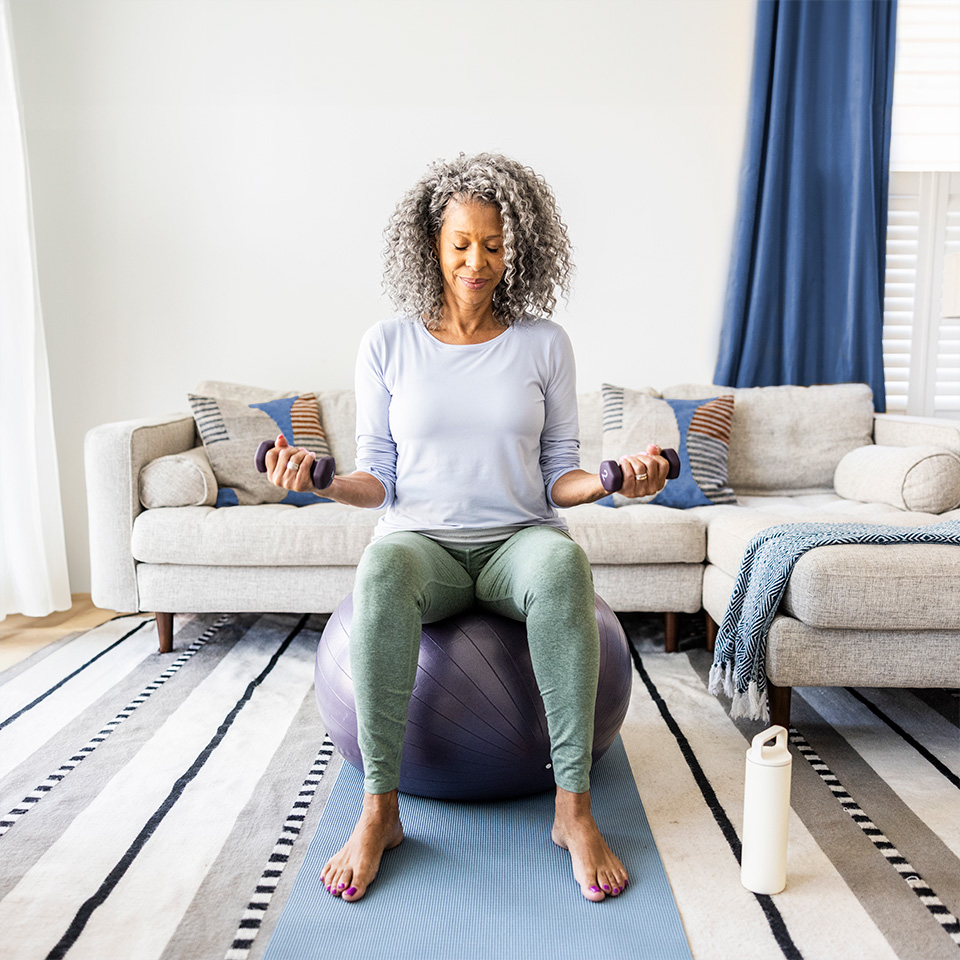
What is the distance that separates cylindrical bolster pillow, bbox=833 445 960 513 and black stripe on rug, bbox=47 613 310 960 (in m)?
1.89

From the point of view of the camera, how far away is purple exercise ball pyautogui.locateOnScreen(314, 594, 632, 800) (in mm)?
1401

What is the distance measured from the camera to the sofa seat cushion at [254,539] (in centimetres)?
234

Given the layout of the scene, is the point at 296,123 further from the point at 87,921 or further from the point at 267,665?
the point at 87,921

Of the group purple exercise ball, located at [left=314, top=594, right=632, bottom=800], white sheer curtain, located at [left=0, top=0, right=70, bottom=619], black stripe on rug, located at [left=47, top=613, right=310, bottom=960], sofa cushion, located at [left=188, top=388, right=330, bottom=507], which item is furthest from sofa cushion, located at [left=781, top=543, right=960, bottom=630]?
white sheer curtain, located at [left=0, top=0, right=70, bottom=619]

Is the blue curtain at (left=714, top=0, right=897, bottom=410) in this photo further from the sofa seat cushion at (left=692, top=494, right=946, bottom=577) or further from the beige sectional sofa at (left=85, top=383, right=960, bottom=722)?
the sofa seat cushion at (left=692, top=494, right=946, bottom=577)

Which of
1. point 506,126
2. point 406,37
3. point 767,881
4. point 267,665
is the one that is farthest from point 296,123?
point 767,881

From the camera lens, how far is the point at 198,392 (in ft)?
9.46

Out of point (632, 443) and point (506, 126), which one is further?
point (506, 126)

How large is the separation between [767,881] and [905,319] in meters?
2.66

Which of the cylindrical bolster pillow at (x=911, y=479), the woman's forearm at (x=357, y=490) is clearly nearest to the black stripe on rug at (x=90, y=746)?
the woman's forearm at (x=357, y=490)

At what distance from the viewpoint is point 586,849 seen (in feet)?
4.25

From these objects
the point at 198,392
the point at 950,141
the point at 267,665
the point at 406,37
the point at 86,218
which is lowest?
the point at 267,665

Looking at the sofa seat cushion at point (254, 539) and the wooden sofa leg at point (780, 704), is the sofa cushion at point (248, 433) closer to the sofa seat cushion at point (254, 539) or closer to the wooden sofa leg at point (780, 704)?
the sofa seat cushion at point (254, 539)

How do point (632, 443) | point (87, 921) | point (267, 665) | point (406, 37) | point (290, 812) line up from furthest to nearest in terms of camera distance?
1. point (406, 37)
2. point (632, 443)
3. point (267, 665)
4. point (290, 812)
5. point (87, 921)
